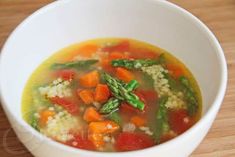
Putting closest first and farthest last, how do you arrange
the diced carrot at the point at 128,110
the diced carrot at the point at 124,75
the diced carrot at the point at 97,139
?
the diced carrot at the point at 97,139 → the diced carrot at the point at 128,110 → the diced carrot at the point at 124,75

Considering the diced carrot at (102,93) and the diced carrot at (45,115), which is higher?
the diced carrot at (102,93)

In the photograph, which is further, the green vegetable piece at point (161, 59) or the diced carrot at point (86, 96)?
the green vegetable piece at point (161, 59)

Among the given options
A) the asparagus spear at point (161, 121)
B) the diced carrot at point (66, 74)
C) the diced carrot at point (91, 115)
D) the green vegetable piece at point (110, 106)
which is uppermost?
the diced carrot at point (66, 74)

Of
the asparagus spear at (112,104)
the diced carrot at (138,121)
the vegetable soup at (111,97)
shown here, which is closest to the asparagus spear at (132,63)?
the vegetable soup at (111,97)

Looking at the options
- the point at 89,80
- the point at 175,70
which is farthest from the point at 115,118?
the point at 175,70

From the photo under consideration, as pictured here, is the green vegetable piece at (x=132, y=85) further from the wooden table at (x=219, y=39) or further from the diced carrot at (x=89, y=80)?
the wooden table at (x=219, y=39)

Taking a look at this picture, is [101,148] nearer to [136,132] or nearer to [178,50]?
[136,132]

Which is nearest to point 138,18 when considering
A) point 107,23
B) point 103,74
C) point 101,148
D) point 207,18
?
point 107,23
